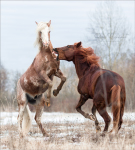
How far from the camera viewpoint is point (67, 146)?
5.00m

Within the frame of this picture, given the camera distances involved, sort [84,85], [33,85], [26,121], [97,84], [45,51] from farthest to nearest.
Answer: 1. [26,121]
2. [33,85]
3. [45,51]
4. [84,85]
5. [97,84]

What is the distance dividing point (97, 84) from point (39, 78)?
2.12m

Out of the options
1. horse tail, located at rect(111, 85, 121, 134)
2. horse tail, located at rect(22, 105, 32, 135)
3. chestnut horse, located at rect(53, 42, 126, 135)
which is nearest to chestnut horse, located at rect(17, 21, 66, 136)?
horse tail, located at rect(22, 105, 32, 135)

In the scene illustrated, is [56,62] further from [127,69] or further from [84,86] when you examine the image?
[127,69]

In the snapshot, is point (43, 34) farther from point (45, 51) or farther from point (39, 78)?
point (39, 78)

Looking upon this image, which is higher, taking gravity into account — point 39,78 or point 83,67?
point 83,67

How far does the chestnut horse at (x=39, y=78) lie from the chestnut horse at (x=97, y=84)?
1.46 ft

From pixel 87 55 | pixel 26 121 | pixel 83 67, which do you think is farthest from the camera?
pixel 26 121

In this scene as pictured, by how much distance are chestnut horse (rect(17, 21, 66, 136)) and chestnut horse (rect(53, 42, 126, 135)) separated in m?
0.45

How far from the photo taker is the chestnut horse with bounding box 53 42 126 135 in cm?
575

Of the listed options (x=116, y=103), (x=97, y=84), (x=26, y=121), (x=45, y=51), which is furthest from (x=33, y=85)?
(x=116, y=103)

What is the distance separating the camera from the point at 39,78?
25.3 feet

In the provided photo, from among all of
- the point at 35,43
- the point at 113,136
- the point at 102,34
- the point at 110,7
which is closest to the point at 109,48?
the point at 102,34

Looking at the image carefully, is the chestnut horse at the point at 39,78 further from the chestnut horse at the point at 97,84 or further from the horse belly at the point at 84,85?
the horse belly at the point at 84,85
